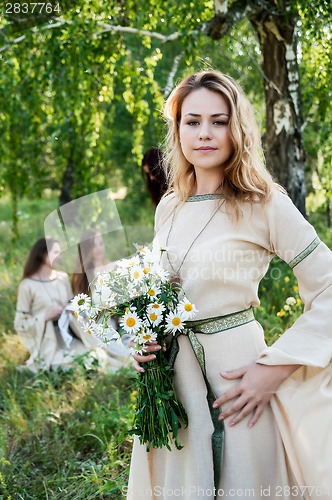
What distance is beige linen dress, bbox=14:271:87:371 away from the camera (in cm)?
504

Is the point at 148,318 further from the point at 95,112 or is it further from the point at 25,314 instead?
the point at 25,314

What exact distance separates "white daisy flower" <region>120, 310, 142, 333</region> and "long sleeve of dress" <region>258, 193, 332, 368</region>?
0.37 m

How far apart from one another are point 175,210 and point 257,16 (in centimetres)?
296

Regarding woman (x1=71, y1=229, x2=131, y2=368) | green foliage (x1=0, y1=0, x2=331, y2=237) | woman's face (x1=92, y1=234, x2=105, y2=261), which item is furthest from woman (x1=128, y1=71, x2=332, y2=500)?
woman's face (x1=92, y1=234, x2=105, y2=261)

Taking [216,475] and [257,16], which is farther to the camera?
[257,16]

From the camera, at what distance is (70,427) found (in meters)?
3.47

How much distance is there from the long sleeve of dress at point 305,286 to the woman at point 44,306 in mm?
3311

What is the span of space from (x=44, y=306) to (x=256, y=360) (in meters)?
3.67

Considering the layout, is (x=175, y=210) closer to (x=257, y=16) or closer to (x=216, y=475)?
(x=216, y=475)

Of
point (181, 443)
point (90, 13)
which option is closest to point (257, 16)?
point (90, 13)

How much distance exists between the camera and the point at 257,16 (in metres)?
4.60

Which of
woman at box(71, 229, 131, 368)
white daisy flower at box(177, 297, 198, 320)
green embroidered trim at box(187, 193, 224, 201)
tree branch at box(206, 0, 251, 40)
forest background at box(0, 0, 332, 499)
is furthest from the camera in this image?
woman at box(71, 229, 131, 368)
